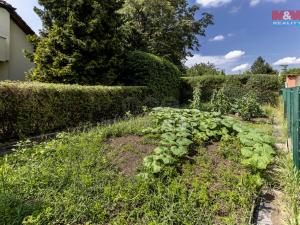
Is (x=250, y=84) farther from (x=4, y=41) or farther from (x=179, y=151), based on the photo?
(x=179, y=151)

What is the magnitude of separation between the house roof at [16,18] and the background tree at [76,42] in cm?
377

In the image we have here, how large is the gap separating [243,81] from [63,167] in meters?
16.3

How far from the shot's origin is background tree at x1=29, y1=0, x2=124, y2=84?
12.4 metres

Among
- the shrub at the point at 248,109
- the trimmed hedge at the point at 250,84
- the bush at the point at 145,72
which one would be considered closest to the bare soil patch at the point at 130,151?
the shrub at the point at 248,109

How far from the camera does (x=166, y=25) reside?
87.7ft

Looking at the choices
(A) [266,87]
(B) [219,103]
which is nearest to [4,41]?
(B) [219,103]

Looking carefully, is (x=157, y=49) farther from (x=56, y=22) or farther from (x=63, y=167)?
(x=63, y=167)

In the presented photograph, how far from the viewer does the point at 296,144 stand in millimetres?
4539

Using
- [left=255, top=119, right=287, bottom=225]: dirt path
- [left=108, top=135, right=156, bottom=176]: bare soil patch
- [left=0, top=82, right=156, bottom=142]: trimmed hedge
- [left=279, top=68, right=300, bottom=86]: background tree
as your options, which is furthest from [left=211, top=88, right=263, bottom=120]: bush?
[left=255, top=119, right=287, bottom=225]: dirt path

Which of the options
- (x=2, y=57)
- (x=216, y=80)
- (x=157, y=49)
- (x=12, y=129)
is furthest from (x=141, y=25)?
(x=12, y=129)

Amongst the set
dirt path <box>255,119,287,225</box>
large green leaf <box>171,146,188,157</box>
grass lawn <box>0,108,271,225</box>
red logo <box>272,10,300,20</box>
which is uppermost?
red logo <box>272,10,300,20</box>

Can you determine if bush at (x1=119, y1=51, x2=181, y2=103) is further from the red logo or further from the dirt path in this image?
the dirt path

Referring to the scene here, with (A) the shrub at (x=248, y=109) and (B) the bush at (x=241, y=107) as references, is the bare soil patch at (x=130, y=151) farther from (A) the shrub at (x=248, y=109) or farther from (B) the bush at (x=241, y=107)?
(A) the shrub at (x=248, y=109)

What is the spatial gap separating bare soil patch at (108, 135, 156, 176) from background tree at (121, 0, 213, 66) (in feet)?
62.8
